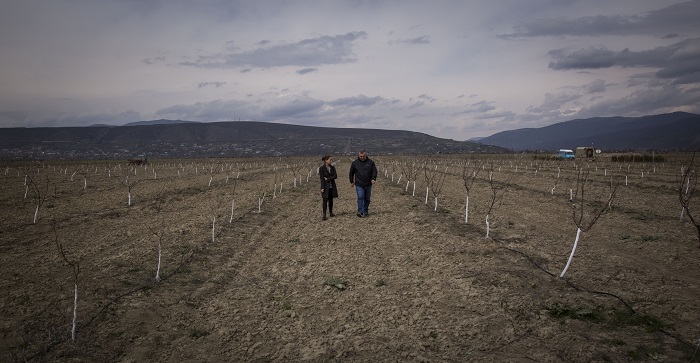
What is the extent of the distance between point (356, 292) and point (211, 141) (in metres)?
169

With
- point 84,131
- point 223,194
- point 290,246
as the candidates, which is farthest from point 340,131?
point 290,246

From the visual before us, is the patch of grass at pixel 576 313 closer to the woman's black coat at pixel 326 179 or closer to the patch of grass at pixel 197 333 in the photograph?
the patch of grass at pixel 197 333

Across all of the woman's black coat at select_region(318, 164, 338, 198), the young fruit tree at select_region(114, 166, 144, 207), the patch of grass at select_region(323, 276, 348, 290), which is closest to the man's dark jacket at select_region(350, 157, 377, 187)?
the woman's black coat at select_region(318, 164, 338, 198)

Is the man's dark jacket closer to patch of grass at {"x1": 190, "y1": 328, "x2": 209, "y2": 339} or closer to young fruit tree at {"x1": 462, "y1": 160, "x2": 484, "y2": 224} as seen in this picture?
young fruit tree at {"x1": 462, "y1": 160, "x2": 484, "y2": 224}

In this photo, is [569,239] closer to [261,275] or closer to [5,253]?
[261,275]

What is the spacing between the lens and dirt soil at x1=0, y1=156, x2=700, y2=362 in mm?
5070

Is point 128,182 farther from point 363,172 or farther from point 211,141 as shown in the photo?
point 211,141

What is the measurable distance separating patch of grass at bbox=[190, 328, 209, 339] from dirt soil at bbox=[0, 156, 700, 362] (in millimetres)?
34

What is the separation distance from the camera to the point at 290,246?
10664mm

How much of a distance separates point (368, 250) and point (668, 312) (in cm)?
586

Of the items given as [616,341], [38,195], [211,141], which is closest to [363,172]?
[616,341]

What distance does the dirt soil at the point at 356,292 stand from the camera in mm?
5070

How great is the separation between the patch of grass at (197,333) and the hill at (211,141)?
136 metres

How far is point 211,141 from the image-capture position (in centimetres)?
16450
